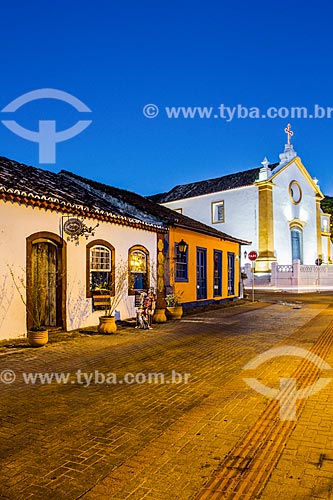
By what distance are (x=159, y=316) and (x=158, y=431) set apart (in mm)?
8719

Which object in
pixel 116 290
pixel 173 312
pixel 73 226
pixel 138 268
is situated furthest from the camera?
pixel 138 268

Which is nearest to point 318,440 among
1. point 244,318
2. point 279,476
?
point 279,476

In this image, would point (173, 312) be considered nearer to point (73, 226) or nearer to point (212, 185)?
point (73, 226)

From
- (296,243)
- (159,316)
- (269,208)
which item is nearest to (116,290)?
(159,316)

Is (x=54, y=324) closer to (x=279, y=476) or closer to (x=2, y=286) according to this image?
(x=2, y=286)

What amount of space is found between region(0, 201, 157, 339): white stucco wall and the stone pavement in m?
1.81

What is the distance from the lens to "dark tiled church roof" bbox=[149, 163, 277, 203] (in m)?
36.8

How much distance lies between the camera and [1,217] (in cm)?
920

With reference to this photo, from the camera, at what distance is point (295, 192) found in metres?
38.6

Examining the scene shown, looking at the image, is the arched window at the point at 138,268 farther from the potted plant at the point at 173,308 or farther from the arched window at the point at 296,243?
the arched window at the point at 296,243

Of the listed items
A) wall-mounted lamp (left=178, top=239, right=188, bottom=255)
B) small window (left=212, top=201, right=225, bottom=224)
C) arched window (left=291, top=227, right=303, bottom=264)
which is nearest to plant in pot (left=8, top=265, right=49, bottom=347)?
wall-mounted lamp (left=178, top=239, right=188, bottom=255)

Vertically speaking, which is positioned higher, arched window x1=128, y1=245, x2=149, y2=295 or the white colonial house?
the white colonial house

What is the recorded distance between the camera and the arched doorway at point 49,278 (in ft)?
34.8

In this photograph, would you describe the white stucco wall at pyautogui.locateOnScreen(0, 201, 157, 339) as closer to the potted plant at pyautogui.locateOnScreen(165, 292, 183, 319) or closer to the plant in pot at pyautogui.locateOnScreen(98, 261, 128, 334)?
the plant in pot at pyautogui.locateOnScreen(98, 261, 128, 334)
